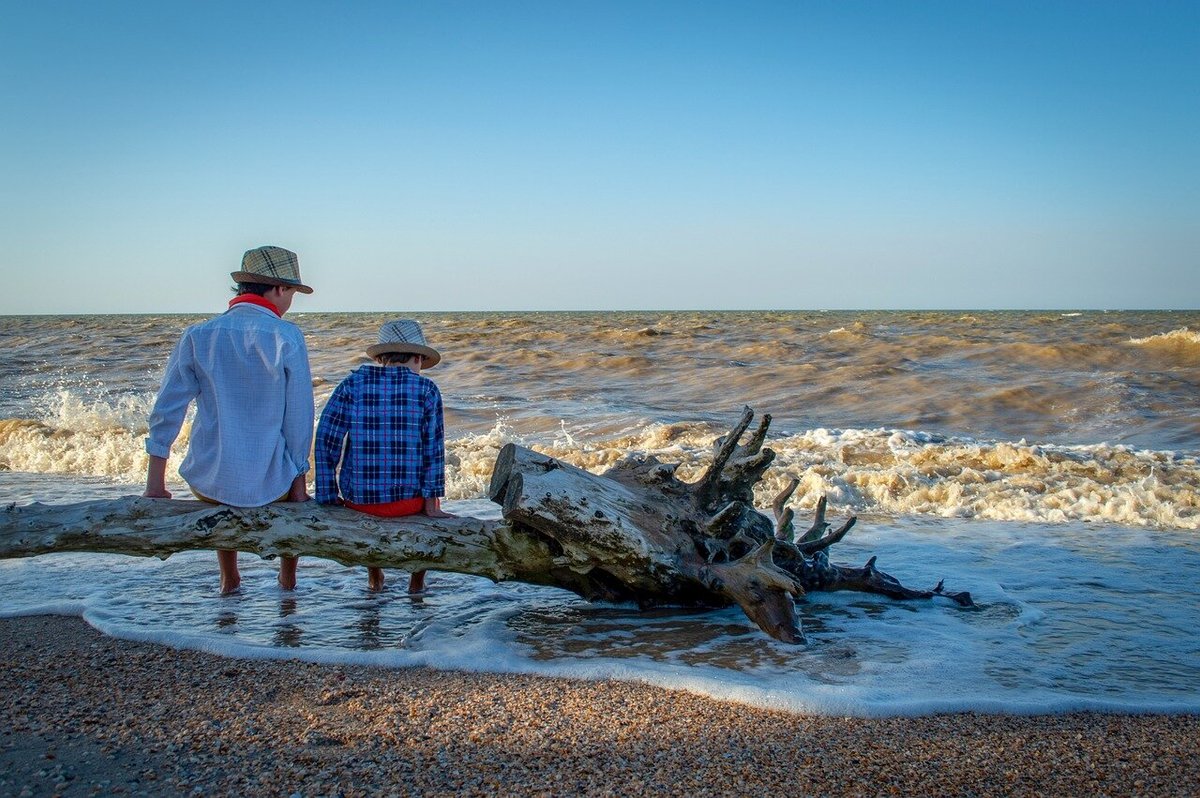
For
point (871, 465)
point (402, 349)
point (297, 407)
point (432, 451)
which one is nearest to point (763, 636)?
point (432, 451)

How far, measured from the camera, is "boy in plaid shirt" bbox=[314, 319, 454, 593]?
4.66m

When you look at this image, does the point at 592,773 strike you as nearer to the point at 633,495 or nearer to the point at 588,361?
the point at 633,495

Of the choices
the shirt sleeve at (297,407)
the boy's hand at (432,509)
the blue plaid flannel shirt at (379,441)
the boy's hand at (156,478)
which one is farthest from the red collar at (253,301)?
the boy's hand at (432,509)

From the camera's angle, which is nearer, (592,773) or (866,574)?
(592,773)

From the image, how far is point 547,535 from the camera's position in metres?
4.38

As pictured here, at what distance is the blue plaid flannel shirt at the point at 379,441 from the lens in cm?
466

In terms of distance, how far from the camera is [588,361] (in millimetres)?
20875

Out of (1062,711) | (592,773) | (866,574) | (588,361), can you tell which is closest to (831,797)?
(592,773)

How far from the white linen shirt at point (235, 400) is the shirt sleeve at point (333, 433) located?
0.25m

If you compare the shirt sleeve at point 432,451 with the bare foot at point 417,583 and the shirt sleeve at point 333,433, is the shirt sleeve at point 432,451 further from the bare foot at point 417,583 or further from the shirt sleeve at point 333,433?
the bare foot at point 417,583

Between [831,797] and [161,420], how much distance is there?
11.0ft

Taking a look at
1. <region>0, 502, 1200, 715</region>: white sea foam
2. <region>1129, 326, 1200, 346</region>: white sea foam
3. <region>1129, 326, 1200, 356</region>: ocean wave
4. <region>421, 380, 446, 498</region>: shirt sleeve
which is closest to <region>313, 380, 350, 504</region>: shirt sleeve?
<region>421, 380, 446, 498</region>: shirt sleeve

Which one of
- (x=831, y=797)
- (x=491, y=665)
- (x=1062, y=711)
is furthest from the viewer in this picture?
(x=491, y=665)

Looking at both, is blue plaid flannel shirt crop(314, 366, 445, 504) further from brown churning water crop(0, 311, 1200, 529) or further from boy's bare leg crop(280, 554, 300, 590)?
brown churning water crop(0, 311, 1200, 529)
